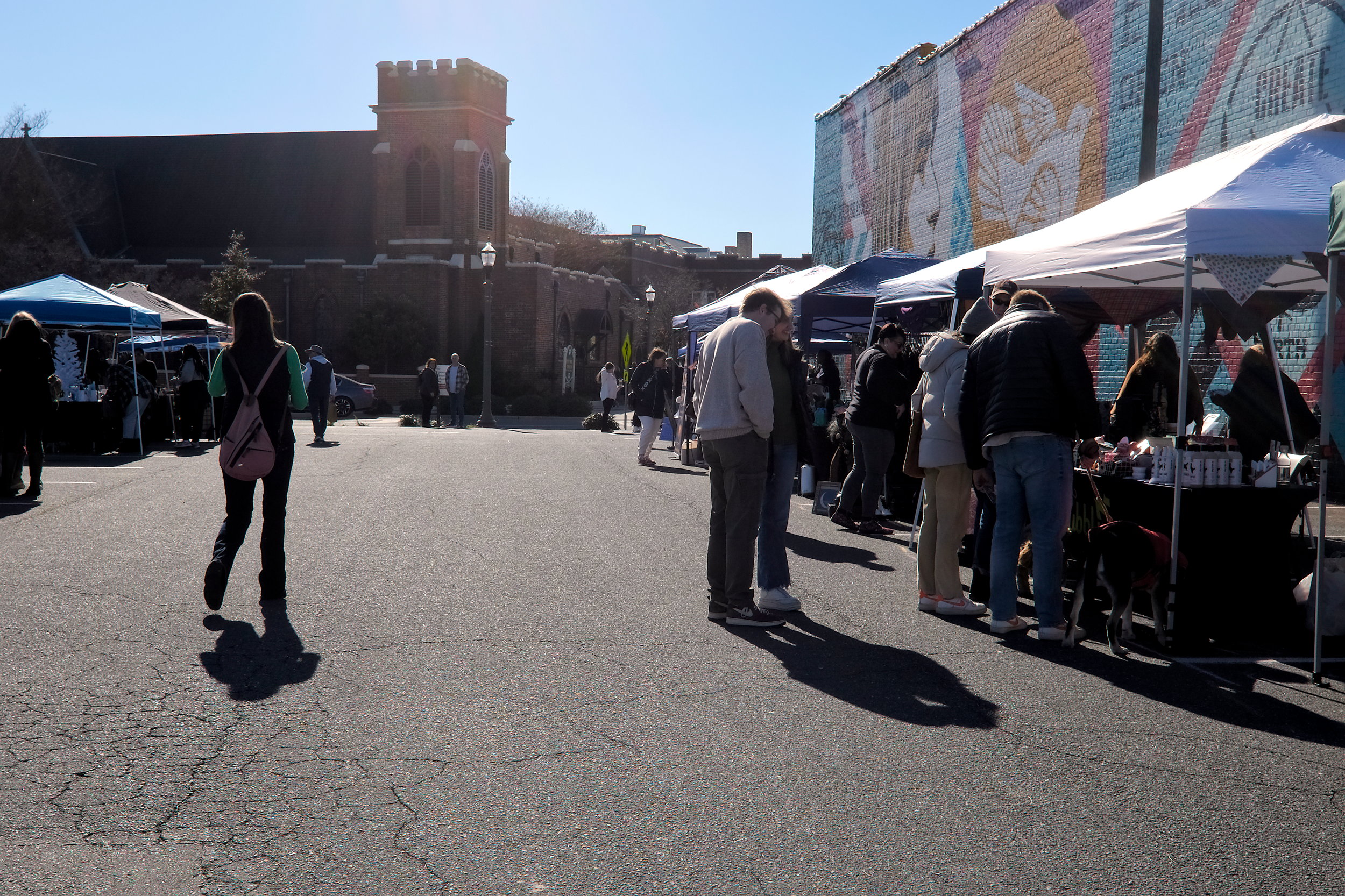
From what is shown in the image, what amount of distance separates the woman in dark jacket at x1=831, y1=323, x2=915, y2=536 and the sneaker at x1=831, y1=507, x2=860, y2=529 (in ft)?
1.54

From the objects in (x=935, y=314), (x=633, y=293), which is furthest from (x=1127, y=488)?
(x=633, y=293)

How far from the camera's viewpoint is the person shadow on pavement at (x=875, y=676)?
5.13 m

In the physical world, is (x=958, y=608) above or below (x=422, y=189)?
below

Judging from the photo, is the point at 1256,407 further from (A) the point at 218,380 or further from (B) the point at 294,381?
(A) the point at 218,380

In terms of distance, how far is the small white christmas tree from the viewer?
18812 millimetres

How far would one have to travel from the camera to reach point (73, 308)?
666 inches

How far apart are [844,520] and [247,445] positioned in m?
6.05

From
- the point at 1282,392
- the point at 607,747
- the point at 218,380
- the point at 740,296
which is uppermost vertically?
the point at 740,296

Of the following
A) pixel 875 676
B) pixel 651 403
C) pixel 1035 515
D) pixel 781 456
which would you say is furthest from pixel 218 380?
pixel 651 403

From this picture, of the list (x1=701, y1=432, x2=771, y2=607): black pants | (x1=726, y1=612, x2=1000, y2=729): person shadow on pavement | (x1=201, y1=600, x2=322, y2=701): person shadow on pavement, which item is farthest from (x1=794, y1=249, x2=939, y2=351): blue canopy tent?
(x1=201, y1=600, x2=322, y2=701): person shadow on pavement

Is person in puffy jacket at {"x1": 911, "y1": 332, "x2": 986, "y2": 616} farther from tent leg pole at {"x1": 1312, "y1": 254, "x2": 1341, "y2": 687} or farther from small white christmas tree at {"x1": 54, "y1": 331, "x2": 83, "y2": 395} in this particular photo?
small white christmas tree at {"x1": 54, "y1": 331, "x2": 83, "y2": 395}

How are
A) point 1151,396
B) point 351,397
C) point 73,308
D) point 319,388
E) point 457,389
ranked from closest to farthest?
1. point 1151,396
2. point 73,308
3. point 319,388
4. point 457,389
5. point 351,397

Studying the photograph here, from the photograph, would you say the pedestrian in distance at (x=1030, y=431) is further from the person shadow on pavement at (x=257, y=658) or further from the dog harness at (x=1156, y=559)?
the person shadow on pavement at (x=257, y=658)

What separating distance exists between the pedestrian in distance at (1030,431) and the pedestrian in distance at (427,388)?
80.5 feet
